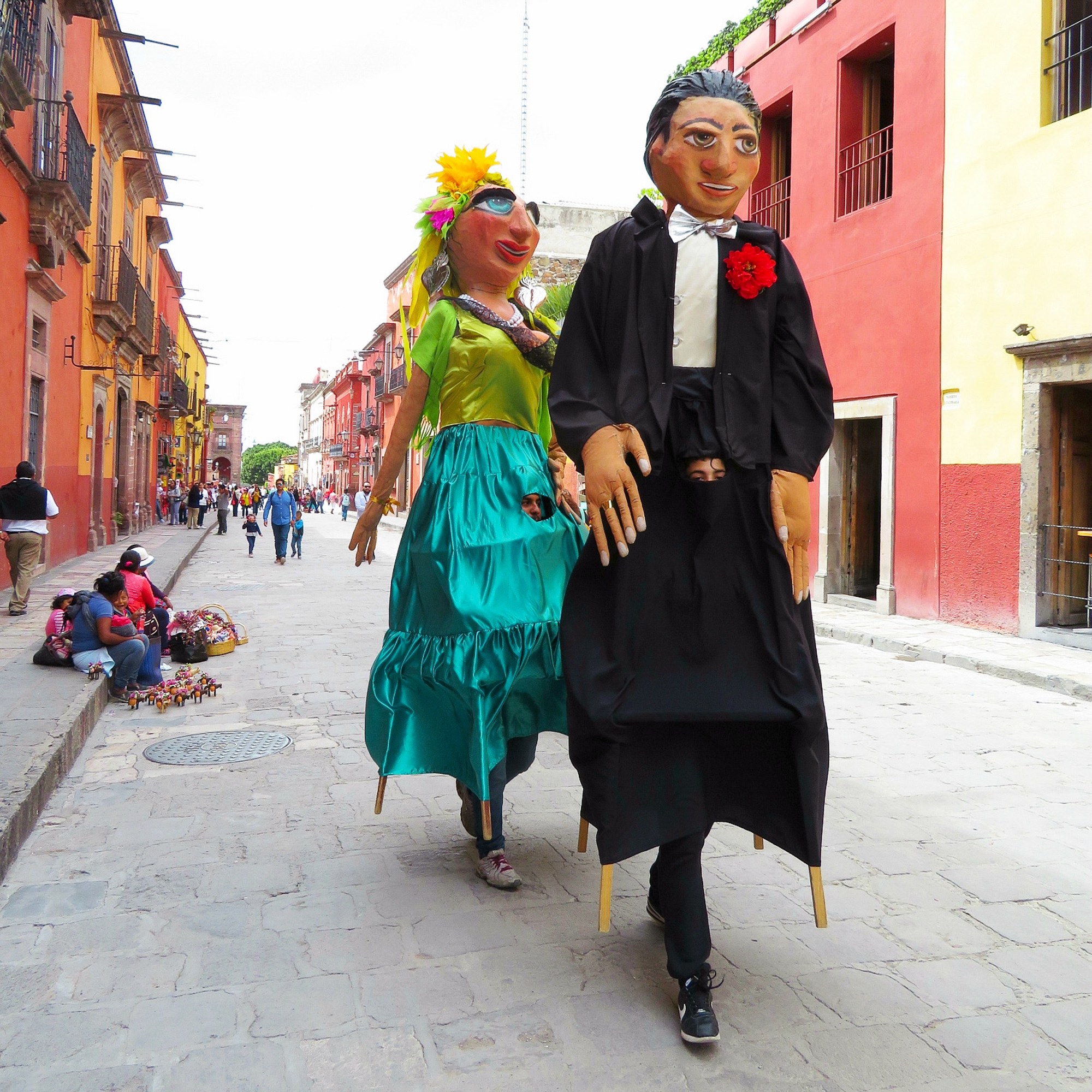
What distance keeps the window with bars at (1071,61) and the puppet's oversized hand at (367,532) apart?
8.27 m

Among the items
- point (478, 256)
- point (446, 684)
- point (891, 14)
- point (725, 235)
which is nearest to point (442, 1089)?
point (446, 684)

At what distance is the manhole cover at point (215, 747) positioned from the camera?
189 inches

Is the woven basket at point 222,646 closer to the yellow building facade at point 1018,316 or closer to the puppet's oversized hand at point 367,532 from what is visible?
the puppet's oversized hand at point 367,532

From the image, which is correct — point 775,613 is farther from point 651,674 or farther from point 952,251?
point 952,251

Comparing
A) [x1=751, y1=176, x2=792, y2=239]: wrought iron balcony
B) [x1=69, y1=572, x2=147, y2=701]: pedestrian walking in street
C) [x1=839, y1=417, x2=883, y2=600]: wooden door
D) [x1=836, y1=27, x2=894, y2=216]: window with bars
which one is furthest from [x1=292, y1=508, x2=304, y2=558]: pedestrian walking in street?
[x1=69, y1=572, x2=147, y2=701]: pedestrian walking in street

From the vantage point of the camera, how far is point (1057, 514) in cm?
916

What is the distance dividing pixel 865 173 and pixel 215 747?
33.1ft

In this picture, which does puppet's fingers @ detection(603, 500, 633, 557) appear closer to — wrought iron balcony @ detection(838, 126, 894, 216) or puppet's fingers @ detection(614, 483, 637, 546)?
puppet's fingers @ detection(614, 483, 637, 546)

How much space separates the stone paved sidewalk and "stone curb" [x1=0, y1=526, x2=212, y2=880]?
246 inches

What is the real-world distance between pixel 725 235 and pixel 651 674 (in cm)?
108

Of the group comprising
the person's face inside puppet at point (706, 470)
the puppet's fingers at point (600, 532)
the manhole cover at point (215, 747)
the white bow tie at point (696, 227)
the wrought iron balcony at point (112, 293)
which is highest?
the wrought iron balcony at point (112, 293)

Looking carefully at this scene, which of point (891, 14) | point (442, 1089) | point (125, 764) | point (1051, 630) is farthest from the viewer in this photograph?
point (891, 14)

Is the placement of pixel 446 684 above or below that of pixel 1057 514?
below

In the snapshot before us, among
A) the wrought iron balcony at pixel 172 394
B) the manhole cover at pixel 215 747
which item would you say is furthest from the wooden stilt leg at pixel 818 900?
the wrought iron balcony at pixel 172 394
